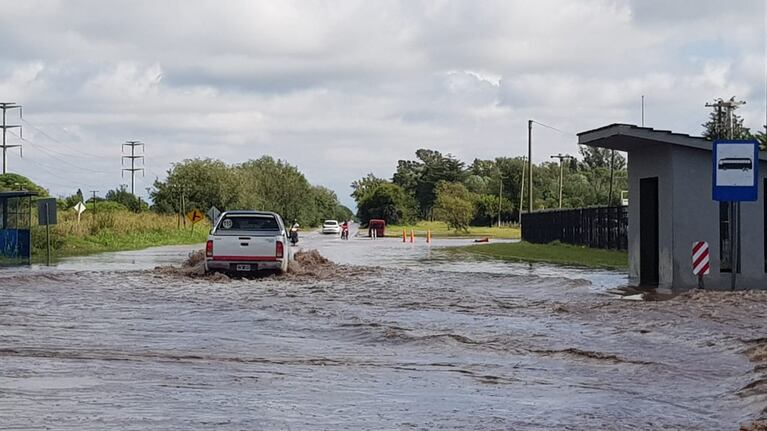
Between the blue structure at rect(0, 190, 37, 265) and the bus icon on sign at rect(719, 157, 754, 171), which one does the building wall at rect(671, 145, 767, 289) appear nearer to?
the bus icon on sign at rect(719, 157, 754, 171)

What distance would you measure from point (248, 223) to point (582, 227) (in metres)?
24.8

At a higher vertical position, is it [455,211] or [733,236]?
[455,211]

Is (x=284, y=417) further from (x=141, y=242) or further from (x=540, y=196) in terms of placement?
(x=540, y=196)

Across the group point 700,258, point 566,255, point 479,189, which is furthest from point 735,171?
point 479,189

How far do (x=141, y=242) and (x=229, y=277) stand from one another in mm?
32818

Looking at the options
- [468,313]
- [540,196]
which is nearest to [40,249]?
[468,313]

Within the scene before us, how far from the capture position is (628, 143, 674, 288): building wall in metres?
24.0

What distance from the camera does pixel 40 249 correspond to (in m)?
43.3

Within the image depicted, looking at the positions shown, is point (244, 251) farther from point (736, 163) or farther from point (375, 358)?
point (375, 358)

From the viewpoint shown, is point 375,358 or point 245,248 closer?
point 375,358

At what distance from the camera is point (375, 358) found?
13.0 metres

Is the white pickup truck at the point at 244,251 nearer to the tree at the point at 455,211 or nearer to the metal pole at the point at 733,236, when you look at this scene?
the metal pole at the point at 733,236

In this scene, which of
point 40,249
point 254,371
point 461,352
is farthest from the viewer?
point 40,249

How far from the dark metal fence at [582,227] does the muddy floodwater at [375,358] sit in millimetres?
20357
